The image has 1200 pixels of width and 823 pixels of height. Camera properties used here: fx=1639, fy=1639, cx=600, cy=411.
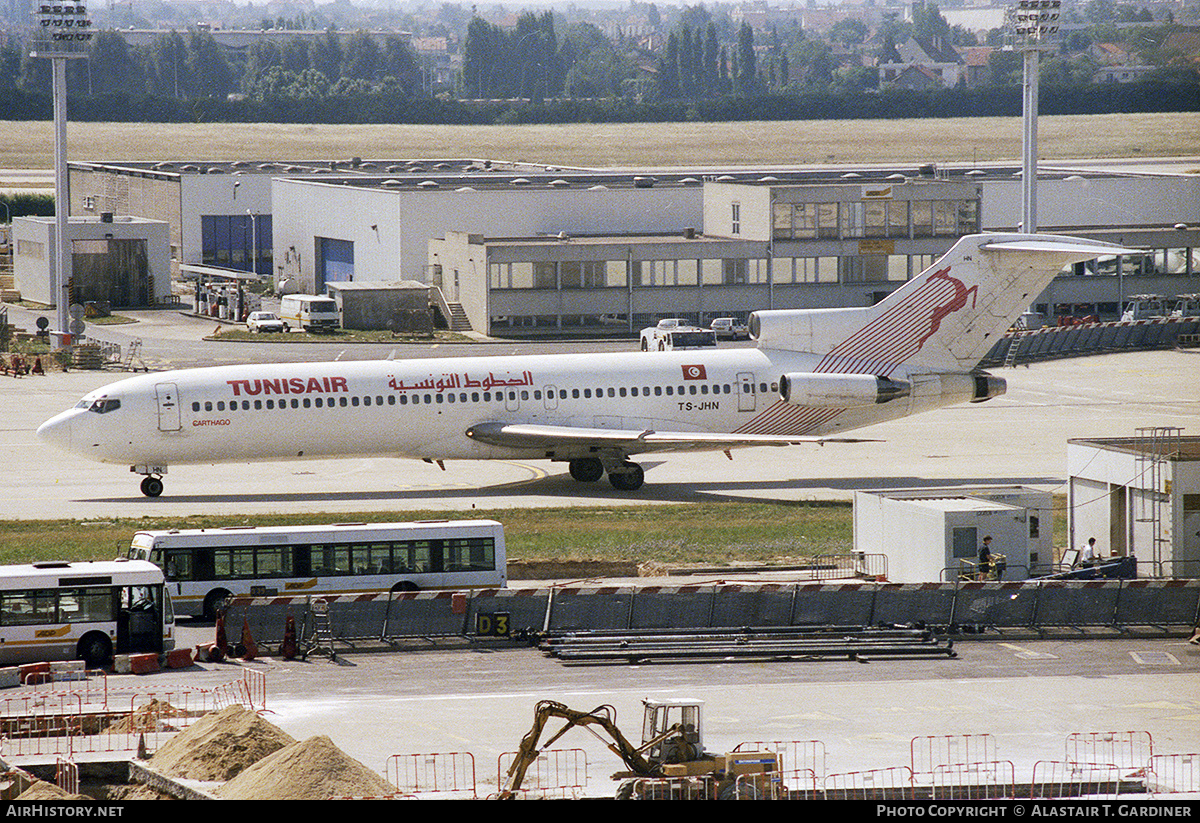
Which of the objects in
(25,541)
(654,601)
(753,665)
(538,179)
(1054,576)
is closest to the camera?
(753,665)

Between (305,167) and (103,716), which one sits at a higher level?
(305,167)

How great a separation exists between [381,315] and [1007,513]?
6020 cm

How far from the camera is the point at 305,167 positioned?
130m

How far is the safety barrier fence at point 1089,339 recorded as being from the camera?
7662cm

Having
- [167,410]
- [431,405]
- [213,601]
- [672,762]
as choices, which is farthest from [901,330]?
[672,762]

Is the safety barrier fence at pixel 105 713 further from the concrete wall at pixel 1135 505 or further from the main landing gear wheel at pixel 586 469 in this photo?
the main landing gear wheel at pixel 586 469

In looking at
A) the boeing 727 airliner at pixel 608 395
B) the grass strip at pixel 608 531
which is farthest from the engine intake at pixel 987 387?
the grass strip at pixel 608 531

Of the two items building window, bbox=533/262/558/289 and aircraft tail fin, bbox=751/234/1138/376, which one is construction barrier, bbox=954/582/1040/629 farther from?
building window, bbox=533/262/558/289

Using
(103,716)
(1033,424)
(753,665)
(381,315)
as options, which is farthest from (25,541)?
(381,315)

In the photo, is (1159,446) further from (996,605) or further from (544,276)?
(544,276)

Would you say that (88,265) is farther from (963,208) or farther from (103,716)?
(103,716)

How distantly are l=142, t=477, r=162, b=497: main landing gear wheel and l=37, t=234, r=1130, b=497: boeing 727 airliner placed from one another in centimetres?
4

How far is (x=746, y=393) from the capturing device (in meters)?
48.2

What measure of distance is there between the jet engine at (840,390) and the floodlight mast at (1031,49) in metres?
36.7
